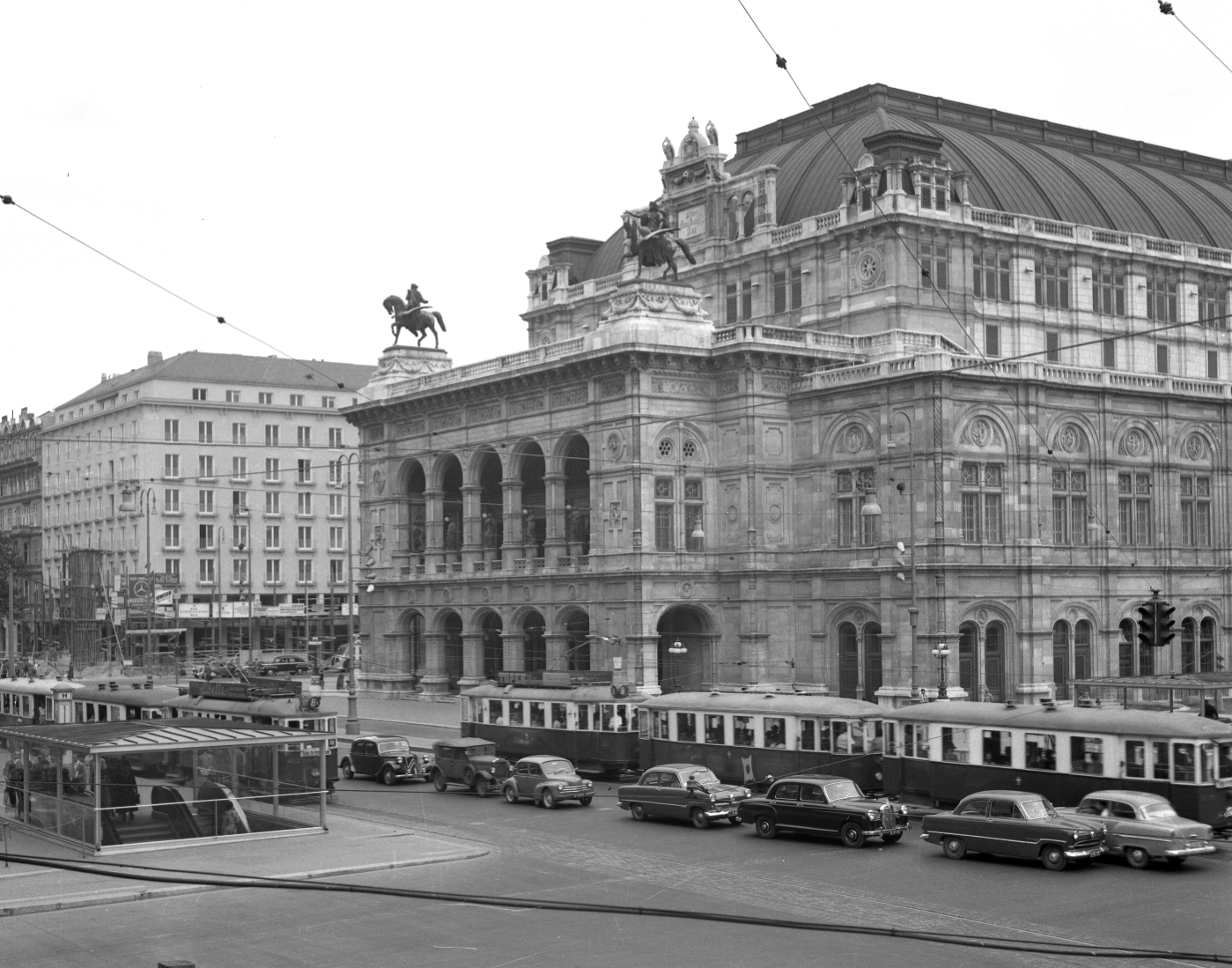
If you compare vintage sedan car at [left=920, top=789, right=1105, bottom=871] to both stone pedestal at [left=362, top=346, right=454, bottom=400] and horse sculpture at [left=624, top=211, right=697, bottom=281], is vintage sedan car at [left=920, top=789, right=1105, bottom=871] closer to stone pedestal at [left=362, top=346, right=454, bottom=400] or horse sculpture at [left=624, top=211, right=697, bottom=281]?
horse sculpture at [left=624, top=211, right=697, bottom=281]

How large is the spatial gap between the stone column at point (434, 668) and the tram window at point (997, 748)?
4997 centimetres

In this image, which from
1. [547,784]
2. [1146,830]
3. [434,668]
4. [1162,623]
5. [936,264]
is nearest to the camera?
[1146,830]

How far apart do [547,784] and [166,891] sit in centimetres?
1502

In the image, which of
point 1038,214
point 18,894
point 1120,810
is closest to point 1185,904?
point 1120,810

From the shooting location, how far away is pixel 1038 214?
3378 inches

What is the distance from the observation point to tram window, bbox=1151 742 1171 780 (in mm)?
37875

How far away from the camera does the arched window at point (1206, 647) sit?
78.8m

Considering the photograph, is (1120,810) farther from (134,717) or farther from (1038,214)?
(1038,214)

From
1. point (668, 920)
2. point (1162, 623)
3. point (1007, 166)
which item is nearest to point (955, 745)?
point (1162, 623)

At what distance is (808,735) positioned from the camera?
45312mm

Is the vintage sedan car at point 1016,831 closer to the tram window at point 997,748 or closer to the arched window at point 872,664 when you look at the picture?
the tram window at point 997,748

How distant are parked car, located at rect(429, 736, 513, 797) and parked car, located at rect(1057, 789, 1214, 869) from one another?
17.7 m

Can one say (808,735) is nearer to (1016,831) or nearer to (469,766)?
(469,766)

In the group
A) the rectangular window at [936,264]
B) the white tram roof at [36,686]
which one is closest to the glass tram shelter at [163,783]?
the white tram roof at [36,686]
